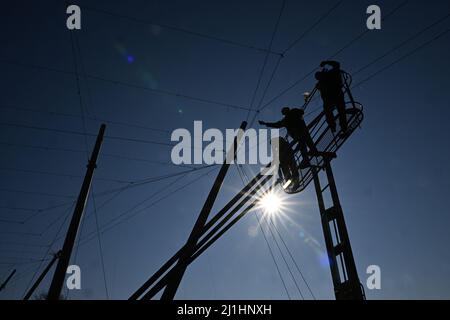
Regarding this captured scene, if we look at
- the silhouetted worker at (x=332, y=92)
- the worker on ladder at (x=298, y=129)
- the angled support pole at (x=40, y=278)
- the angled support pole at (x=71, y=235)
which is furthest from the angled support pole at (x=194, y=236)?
the angled support pole at (x=40, y=278)

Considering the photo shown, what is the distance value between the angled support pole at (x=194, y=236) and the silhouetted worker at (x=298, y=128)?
1.52 meters

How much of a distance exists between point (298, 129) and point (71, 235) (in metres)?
6.41

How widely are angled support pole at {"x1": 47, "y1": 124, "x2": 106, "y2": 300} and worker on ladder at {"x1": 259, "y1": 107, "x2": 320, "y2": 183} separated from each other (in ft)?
17.2

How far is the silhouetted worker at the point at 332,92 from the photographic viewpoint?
6.42 m

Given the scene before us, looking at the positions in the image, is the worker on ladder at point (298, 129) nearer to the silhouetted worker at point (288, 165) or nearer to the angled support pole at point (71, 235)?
the silhouetted worker at point (288, 165)

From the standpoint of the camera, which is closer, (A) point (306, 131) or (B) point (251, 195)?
(B) point (251, 195)

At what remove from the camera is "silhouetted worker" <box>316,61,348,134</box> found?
6.42m

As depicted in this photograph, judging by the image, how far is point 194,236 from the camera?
577cm
